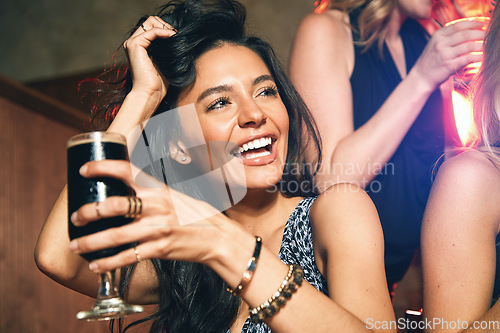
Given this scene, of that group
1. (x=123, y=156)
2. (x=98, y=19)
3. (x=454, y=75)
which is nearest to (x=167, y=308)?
(x=123, y=156)

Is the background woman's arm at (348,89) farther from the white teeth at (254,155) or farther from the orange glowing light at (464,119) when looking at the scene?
the white teeth at (254,155)

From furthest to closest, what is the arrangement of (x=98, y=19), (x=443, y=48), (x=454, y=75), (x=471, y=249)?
(x=98, y=19) < (x=454, y=75) < (x=443, y=48) < (x=471, y=249)

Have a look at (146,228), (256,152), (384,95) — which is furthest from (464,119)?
(146,228)

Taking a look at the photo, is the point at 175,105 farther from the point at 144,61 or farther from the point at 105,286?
the point at 105,286

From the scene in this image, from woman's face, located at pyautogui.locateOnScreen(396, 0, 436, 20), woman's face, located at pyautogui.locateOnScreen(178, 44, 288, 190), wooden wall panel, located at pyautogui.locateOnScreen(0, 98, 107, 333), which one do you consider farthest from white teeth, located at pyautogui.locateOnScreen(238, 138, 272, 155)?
wooden wall panel, located at pyautogui.locateOnScreen(0, 98, 107, 333)

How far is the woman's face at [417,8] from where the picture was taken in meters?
1.96

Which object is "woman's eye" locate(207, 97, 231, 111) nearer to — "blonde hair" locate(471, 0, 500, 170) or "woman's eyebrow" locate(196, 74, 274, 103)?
"woman's eyebrow" locate(196, 74, 274, 103)

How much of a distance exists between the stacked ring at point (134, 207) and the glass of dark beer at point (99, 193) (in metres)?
0.02

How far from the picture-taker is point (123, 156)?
39.4 inches

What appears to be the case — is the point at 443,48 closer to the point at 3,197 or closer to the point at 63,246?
the point at 63,246

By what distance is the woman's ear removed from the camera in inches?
73.0

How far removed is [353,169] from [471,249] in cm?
58

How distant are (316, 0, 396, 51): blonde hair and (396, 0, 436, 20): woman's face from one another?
0.09 meters

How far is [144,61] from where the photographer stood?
1647 millimetres
